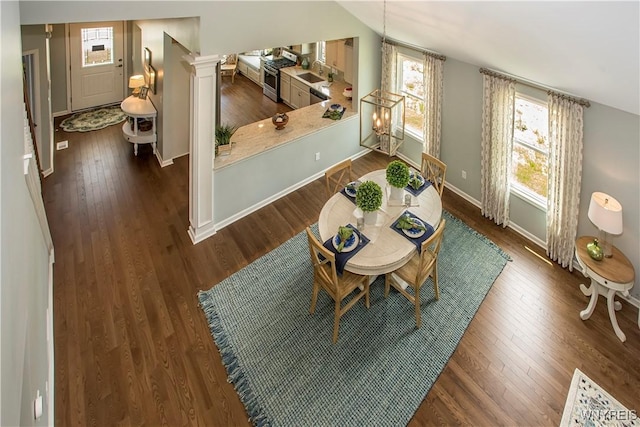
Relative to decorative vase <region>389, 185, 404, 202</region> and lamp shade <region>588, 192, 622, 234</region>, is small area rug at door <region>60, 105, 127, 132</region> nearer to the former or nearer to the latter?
decorative vase <region>389, 185, 404, 202</region>

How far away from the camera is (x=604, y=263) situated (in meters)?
3.87

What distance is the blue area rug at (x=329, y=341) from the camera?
3.17 m

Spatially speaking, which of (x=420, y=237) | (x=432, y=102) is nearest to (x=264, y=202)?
(x=420, y=237)

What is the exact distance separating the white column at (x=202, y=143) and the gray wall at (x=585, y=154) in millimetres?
3336

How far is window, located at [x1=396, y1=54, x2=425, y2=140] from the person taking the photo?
613cm

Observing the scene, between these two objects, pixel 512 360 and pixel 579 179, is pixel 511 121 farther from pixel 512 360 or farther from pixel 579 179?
pixel 512 360

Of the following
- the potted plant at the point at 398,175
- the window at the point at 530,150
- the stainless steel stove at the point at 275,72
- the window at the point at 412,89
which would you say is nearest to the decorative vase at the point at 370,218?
the potted plant at the point at 398,175

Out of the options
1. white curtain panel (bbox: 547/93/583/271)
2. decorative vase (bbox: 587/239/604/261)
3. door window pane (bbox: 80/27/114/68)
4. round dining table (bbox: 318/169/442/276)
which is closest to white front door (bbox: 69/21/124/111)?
door window pane (bbox: 80/27/114/68)

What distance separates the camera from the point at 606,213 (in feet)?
12.0

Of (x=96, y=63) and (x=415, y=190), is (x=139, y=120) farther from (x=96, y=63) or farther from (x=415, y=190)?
(x=415, y=190)

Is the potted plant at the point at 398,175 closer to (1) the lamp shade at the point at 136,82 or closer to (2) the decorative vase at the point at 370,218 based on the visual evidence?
(2) the decorative vase at the point at 370,218

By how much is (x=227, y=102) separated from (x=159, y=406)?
744 cm

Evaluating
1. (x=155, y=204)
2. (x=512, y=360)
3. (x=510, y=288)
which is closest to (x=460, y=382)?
(x=512, y=360)

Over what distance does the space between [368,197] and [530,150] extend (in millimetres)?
2605
